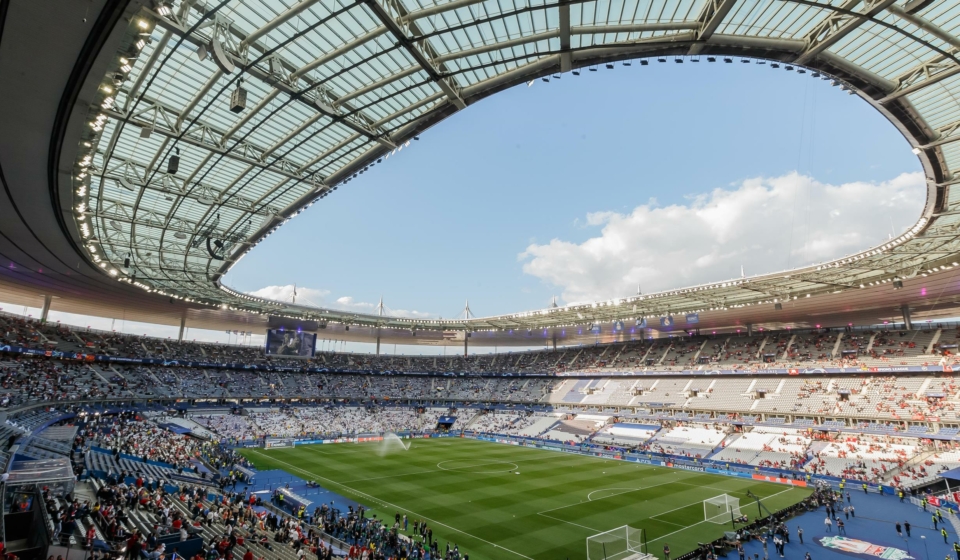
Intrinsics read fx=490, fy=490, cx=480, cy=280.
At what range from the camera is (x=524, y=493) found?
33406 mm

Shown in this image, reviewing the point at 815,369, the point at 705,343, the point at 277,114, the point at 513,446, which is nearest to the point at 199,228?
the point at 277,114

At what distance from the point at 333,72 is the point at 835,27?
15.3 meters

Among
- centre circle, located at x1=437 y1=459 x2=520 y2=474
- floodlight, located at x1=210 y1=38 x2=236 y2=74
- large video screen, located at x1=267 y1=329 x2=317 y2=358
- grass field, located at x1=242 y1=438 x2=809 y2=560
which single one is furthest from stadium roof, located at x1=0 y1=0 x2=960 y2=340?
large video screen, located at x1=267 y1=329 x2=317 y2=358

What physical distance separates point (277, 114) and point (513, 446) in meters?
47.6

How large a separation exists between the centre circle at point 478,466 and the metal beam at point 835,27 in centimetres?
3558

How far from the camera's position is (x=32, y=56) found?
1059cm

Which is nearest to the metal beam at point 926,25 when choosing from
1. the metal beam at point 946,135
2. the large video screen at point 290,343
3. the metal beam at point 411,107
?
the metal beam at point 946,135

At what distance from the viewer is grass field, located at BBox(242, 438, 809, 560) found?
2480cm

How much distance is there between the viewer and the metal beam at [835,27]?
13.1m

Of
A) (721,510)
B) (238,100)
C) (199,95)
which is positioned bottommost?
(721,510)

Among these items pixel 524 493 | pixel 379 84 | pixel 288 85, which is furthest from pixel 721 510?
pixel 288 85

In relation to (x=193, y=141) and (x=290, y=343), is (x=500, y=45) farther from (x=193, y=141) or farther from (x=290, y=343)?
(x=290, y=343)

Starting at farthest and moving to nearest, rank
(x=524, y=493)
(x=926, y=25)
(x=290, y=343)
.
→ (x=290, y=343) < (x=524, y=493) < (x=926, y=25)

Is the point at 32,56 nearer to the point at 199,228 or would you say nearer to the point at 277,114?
the point at 277,114
